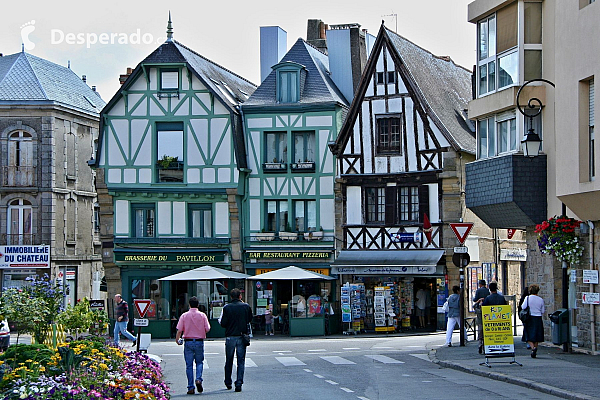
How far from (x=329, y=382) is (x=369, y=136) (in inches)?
748

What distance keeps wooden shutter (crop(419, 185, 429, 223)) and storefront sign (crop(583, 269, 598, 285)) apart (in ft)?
43.1

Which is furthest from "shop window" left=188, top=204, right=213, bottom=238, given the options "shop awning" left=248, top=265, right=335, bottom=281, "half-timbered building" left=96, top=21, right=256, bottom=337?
"shop awning" left=248, top=265, right=335, bottom=281

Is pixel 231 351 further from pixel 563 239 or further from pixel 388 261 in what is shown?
pixel 388 261

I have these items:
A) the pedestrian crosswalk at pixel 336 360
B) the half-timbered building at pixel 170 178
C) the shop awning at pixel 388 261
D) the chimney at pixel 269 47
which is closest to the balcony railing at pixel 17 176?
the half-timbered building at pixel 170 178

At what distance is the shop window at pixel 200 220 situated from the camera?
3603 cm

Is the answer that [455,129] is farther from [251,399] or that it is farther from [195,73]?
[251,399]

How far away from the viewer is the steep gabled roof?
33.5 meters

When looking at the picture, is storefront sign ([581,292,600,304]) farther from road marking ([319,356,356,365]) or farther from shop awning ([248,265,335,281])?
shop awning ([248,265,335,281])

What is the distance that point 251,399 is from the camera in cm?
1406

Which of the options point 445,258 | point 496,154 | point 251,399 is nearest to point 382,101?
point 445,258

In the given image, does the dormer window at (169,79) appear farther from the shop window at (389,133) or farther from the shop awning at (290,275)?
the shop awning at (290,275)

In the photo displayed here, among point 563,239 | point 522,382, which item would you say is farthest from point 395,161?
point 522,382

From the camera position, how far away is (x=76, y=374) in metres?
11.3

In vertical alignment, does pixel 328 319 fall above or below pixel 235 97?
below
